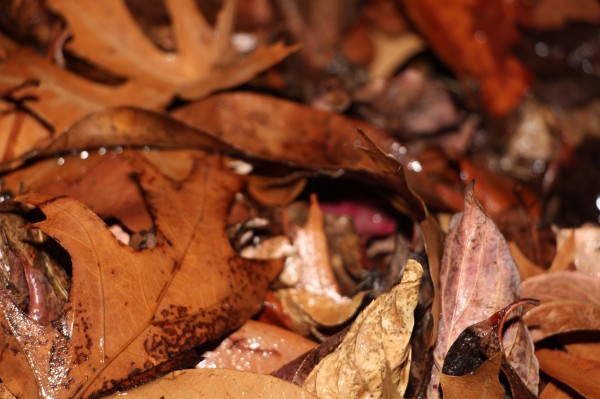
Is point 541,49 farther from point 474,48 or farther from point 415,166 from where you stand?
point 415,166

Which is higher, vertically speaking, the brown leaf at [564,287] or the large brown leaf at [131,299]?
the large brown leaf at [131,299]

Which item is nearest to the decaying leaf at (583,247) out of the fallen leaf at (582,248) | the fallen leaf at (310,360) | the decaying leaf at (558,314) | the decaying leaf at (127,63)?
the fallen leaf at (582,248)

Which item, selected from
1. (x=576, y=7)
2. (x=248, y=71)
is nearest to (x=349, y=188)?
(x=248, y=71)

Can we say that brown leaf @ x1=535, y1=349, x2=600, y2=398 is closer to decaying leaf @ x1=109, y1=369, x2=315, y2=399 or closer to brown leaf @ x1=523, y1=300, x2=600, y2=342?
brown leaf @ x1=523, y1=300, x2=600, y2=342

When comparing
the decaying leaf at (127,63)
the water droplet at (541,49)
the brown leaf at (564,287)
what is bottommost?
the water droplet at (541,49)

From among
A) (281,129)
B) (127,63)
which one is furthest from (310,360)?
(127,63)

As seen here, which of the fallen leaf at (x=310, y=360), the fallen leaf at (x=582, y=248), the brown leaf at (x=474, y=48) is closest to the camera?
the fallen leaf at (x=310, y=360)

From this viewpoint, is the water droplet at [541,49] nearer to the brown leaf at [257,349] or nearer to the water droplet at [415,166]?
the water droplet at [415,166]

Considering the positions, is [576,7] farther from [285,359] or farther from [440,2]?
[285,359]
